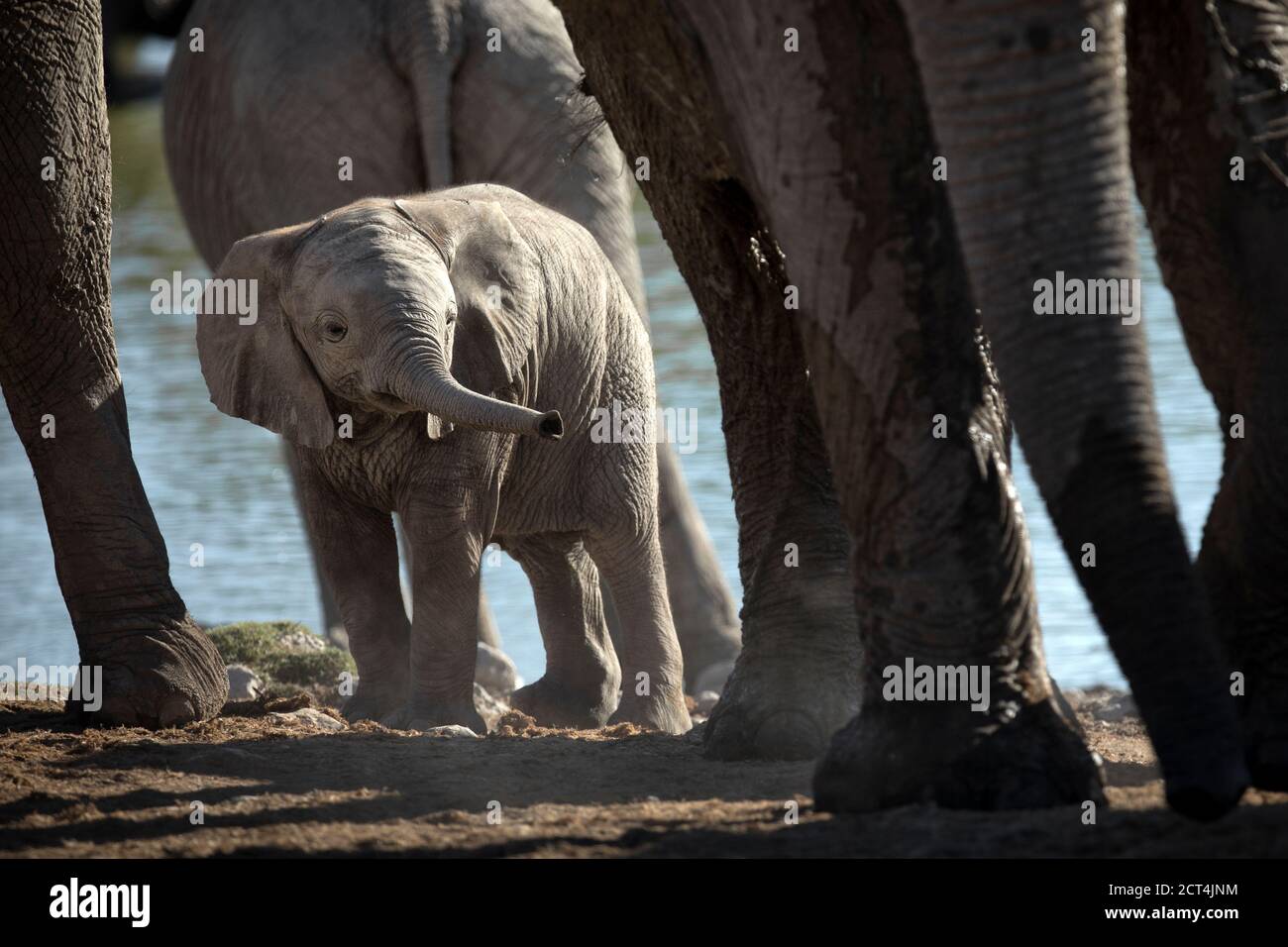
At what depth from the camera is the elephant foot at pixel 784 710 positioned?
464 centimetres

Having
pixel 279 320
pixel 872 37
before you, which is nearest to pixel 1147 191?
pixel 872 37

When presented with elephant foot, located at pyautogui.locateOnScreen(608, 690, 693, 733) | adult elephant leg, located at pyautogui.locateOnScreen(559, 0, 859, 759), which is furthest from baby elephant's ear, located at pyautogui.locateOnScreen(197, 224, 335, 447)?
elephant foot, located at pyautogui.locateOnScreen(608, 690, 693, 733)

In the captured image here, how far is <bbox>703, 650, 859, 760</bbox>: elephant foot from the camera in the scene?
15.2ft

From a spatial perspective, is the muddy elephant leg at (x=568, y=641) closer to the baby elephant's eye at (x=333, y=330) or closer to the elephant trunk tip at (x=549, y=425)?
the baby elephant's eye at (x=333, y=330)

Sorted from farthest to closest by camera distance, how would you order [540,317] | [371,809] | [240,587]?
1. [240,587]
2. [540,317]
3. [371,809]

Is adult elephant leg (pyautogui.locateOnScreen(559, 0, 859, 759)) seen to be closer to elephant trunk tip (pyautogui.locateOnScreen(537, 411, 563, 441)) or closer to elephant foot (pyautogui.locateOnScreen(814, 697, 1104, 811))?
elephant trunk tip (pyautogui.locateOnScreen(537, 411, 563, 441))

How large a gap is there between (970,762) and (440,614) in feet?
6.97

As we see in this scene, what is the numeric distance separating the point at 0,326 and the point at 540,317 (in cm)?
136

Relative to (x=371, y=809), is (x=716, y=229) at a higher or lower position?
higher

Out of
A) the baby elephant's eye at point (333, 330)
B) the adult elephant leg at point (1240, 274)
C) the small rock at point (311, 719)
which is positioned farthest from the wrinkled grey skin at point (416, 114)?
the adult elephant leg at point (1240, 274)

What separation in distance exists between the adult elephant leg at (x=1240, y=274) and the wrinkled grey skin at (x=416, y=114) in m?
3.20

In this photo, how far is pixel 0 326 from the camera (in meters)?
5.23

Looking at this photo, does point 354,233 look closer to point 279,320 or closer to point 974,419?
point 279,320

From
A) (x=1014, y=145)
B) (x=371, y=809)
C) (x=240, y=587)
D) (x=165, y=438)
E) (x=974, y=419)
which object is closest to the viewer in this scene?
(x=1014, y=145)
